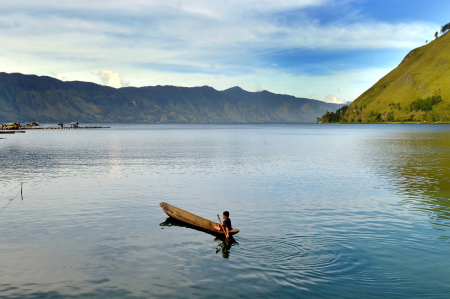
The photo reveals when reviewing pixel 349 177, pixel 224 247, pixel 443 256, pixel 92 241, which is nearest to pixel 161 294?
pixel 224 247

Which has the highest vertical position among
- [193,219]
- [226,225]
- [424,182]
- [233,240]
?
[226,225]

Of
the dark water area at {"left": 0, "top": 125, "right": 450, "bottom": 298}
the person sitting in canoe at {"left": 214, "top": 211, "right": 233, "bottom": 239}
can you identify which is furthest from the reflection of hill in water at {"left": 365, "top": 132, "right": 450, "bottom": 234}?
the person sitting in canoe at {"left": 214, "top": 211, "right": 233, "bottom": 239}

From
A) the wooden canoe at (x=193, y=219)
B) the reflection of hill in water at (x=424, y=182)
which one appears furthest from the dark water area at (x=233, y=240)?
the wooden canoe at (x=193, y=219)

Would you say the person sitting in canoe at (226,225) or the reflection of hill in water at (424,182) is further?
the reflection of hill in water at (424,182)

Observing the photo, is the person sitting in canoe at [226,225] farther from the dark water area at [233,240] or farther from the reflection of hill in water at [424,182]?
the reflection of hill in water at [424,182]

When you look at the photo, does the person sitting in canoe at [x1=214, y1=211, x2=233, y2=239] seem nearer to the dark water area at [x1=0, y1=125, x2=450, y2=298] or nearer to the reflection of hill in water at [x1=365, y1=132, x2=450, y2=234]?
the dark water area at [x1=0, y1=125, x2=450, y2=298]

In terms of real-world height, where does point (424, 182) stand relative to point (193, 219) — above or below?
below

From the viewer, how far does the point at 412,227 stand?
3133cm

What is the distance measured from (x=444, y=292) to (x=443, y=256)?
560 cm

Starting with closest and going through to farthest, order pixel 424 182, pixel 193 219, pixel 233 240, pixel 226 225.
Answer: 1. pixel 233 240
2. pixel 226 225
3. pixel 193 219
4. pixel 424 182

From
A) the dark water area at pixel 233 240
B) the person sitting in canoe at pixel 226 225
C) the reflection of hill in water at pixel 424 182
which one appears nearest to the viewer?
the dark water area at pixel 233 240

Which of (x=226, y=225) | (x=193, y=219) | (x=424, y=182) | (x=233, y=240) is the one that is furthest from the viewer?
(x=424, y=182)

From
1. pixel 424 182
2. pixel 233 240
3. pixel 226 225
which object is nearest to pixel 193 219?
pixel 226 225

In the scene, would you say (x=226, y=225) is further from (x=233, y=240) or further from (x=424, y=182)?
(x=424, y=182)
